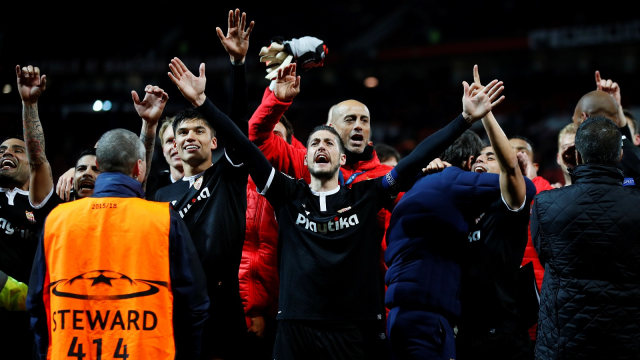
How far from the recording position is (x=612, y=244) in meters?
3.29

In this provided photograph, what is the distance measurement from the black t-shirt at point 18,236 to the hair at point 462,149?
2.72 m

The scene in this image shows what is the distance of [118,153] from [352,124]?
2.12 metres

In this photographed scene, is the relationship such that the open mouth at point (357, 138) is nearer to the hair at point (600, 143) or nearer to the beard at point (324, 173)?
the beard at point (324, 173)

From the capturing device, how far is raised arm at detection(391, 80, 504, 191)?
3697 mm

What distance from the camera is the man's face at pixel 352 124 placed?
4828mm

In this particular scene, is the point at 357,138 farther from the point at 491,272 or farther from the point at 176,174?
the point at 491,272

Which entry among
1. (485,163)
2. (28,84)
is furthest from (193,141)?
(485,163)

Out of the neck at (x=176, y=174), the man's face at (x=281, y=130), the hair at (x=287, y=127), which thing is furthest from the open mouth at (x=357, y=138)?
the neck at (x=176, y=174)

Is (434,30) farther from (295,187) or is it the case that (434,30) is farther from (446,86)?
(295,187)

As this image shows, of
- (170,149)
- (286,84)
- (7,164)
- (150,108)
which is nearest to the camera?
(286,84)

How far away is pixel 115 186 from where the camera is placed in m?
3.18

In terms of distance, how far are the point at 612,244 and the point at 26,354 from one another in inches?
160

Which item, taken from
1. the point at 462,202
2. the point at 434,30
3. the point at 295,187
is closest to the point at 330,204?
the point at 295,187

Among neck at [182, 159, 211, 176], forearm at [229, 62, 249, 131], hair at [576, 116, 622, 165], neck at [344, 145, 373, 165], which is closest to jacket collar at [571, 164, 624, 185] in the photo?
hair at [576, 116, 622, 165]
